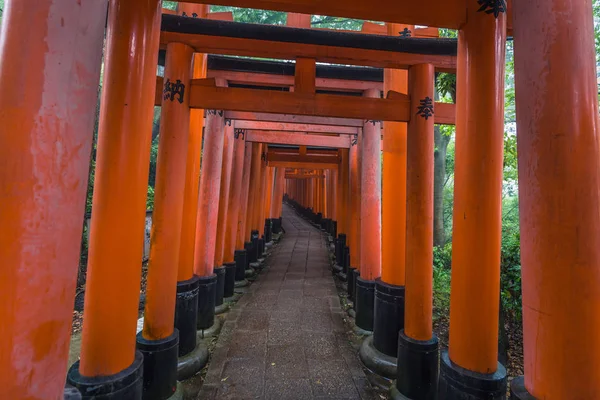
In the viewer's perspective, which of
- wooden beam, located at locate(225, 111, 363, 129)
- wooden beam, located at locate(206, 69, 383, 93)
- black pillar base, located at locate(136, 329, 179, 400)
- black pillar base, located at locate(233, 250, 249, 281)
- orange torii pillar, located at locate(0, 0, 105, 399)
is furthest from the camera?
black pillar base, located at locate(233, 250, 249, 281)

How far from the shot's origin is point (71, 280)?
1.10 metres

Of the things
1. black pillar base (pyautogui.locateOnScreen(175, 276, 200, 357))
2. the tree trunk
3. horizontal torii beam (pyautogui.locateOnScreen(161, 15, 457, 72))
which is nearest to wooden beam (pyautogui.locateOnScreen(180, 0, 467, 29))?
horizontal torii beam (pyautogui.locateOnScreen(161, 15, 457, 72))

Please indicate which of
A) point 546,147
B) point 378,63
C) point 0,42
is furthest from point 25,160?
point 378,63

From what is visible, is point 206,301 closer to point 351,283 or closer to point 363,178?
point 351,283

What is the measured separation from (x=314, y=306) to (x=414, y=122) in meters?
3.73

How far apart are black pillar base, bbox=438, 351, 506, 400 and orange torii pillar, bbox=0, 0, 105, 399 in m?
Result: 2.15

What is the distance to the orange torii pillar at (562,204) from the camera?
3.79 feet

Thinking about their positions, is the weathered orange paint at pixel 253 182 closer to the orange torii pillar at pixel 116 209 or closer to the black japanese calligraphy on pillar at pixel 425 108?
the black japanese calligraphy on pillar at pixel 425 108

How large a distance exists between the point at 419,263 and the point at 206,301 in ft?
10.1

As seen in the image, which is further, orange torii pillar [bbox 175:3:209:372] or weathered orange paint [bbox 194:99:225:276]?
weathered orange paint [bbox 194:99:225:276]

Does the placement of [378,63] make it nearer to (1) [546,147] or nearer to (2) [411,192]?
(2) [411,192]

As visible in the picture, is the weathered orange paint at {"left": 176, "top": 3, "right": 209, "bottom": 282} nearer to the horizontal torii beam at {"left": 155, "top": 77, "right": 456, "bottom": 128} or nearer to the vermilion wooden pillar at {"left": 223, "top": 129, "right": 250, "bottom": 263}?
the horizontal torii beam at {"left": 155, "top": 77, "right": 456, "bottom": 128}

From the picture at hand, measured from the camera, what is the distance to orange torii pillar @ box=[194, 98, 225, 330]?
458 centimetres

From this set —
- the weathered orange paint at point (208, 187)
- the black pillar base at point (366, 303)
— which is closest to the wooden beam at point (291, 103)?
the weathered orange paint at point (208, 187)
